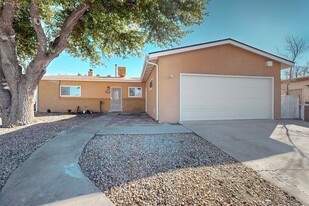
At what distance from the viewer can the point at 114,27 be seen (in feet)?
28.9

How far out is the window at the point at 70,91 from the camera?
1470 centimetres

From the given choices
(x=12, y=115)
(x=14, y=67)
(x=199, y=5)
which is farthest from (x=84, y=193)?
(x=199, y=5)

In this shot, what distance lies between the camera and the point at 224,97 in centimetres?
887

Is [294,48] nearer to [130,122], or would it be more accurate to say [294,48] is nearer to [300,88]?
[300,88]

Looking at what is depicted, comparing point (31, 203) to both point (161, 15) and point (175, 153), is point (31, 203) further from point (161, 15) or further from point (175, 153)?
point (161, 15)

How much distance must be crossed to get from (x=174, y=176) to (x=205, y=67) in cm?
694

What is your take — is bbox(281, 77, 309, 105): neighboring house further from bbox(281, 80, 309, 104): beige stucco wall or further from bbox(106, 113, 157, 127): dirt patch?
bbox(106, 113, 157, 127): dirt patch

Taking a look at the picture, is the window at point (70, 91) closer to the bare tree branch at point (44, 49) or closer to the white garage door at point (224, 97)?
the bare tree branch at point (44, 49)

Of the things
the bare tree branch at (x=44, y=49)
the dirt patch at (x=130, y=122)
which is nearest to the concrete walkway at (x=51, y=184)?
the dirt patch at (x=130, y=122)

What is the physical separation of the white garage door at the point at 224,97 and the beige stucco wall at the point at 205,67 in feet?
0.99

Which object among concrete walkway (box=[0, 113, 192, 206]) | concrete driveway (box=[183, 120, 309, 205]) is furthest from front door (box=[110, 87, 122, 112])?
concrete walkway (box=[0, 113, 192, 206])

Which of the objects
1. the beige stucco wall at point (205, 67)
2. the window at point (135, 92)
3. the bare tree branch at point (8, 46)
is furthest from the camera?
the window at point (135, 92)

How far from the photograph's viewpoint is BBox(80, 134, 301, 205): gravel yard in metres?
2.30

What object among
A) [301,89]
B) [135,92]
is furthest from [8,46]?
[301,89]
